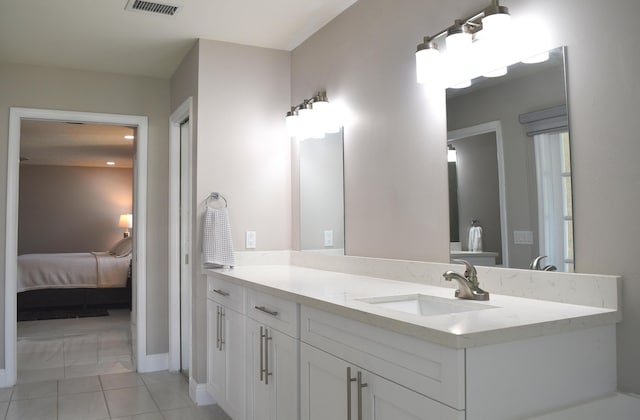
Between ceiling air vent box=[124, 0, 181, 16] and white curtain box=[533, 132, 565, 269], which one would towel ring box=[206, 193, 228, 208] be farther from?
white curtain box=[533, 132, 565, 269]

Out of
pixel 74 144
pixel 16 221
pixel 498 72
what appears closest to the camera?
pixel 498 72

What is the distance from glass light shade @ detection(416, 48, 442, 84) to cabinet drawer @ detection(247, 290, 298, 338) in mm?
1108

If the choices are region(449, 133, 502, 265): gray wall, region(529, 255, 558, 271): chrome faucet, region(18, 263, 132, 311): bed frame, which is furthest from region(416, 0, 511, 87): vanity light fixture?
region(18, 263, 132, 311): bed frame

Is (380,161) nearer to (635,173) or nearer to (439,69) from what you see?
(439,69)

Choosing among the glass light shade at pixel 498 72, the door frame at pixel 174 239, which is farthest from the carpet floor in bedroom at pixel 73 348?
the glass light shade at pixel 498 72

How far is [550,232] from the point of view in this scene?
5.67 ft

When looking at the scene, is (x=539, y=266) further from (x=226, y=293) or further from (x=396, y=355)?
(x=226, y=293)

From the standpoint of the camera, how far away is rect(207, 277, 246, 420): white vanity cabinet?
259cm

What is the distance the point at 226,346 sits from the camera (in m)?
2.81

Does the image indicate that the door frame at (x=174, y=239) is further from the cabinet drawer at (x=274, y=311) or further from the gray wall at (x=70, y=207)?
the gray wall at (x=70, y=207)

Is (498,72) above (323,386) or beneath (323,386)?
above

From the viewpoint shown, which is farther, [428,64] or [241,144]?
[241,144]

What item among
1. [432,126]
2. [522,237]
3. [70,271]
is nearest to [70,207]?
[70,271]

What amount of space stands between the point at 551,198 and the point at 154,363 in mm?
3444
